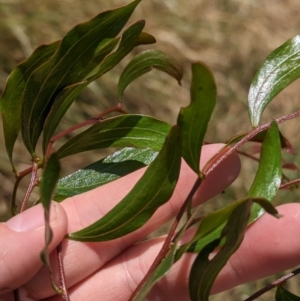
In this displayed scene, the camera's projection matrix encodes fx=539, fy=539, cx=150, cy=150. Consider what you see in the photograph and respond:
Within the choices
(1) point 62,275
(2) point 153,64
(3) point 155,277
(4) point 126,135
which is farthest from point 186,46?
(3) point 155,277

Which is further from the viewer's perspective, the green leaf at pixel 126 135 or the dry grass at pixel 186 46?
the dry grass at pixel 186 46

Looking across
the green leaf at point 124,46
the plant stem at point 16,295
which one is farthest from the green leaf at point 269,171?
the plant stem at point 16,295

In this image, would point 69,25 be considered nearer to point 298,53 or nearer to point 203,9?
point 203,9

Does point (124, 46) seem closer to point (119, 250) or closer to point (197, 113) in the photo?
point (197, 113)

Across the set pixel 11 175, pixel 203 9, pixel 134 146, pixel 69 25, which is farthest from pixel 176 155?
pixel 203 9

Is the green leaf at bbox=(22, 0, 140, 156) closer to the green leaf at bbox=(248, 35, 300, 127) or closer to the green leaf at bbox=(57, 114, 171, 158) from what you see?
the green leaf at bbox=(57, 114, 171, 158)

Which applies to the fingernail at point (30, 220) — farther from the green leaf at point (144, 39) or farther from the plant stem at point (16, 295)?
the green leaf at point (144, 39)
